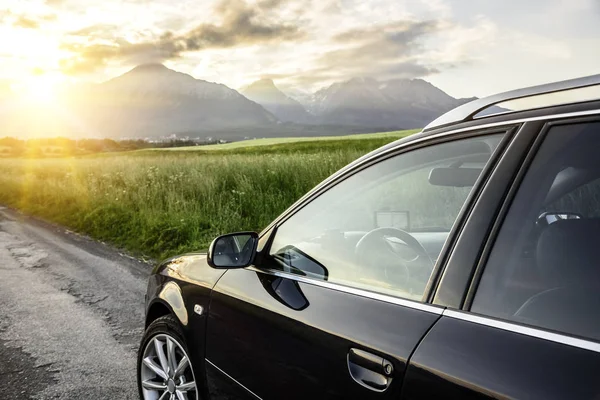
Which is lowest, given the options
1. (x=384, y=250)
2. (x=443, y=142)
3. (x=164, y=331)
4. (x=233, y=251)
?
(x=164, y=331)

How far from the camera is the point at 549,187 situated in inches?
57.9

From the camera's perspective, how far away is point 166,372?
3.06 m

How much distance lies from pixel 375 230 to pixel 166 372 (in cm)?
154

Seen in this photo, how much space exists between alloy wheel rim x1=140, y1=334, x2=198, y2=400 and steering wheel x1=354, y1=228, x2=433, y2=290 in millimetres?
1227

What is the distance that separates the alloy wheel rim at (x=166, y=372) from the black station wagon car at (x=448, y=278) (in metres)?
0.40

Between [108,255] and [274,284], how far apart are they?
752 cm

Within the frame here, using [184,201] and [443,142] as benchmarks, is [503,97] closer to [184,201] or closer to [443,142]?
[443,142]

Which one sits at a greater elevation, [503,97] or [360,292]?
[503,97]

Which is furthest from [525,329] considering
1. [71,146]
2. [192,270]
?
[71,146]

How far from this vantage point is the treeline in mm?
73394

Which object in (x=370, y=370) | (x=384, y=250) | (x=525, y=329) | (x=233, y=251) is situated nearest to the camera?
(x=525, y=329)

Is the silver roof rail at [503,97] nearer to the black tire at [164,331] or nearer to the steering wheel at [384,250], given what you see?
the steering wheel at [384,250]

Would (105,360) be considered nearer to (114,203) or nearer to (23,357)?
(23,357)

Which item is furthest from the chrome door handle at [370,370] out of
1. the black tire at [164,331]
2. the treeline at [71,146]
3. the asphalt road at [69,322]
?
the treeline at [71,146]
